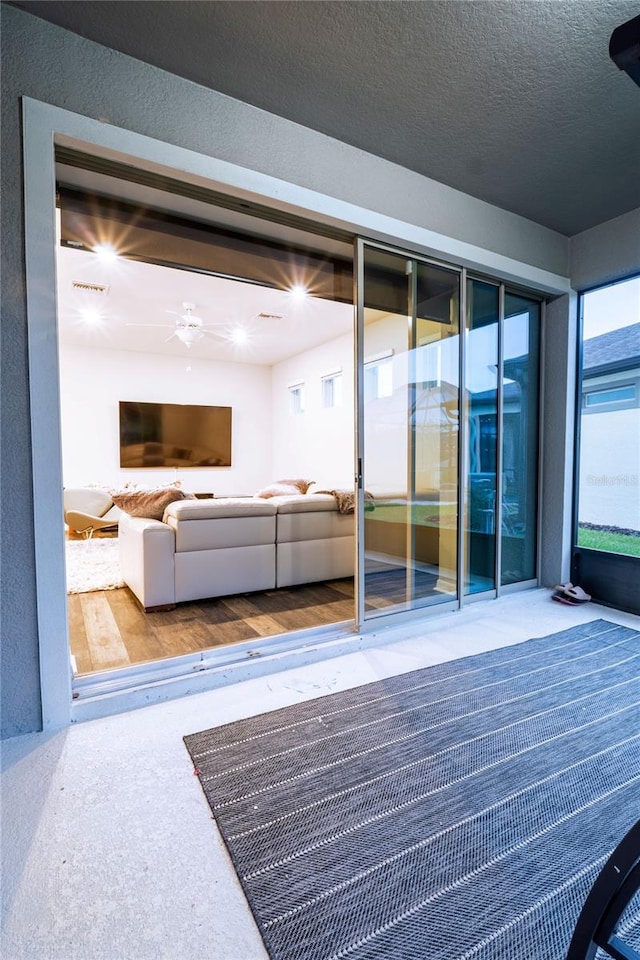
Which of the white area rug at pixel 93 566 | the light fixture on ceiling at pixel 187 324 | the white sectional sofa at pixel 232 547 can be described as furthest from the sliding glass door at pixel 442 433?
the light fixture on ceiling at pixel 187 324

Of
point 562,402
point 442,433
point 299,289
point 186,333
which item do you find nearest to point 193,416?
point 186,333

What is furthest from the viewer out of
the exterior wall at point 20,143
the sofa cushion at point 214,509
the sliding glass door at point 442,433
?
the sofa cushion at point 214,509

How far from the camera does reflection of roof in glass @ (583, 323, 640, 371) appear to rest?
3.32 metres

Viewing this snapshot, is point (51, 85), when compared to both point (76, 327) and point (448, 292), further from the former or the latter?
point (76, 327)

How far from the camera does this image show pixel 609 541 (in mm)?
3539

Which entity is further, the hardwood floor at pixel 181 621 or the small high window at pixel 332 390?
the small high window at pixel 332 390

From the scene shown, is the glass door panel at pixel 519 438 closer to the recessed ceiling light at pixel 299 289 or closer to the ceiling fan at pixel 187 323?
the recessed ceiling light at pixel 299 289

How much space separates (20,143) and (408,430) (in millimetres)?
2310

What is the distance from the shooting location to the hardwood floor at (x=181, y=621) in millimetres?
2566

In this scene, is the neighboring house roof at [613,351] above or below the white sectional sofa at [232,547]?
above

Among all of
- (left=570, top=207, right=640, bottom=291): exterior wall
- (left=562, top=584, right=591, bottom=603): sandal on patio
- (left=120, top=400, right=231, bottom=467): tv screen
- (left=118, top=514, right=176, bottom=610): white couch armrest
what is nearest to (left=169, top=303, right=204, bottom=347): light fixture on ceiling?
(left=120, top=400, right=231, bottom=467): tv screen

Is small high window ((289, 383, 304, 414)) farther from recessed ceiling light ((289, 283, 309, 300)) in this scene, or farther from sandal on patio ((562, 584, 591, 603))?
sandal on patio ((562, 584, 591, 603))

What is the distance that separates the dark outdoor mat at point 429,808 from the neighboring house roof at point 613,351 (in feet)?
7.30

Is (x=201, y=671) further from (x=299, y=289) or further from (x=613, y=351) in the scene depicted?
(x=613, y=351)
